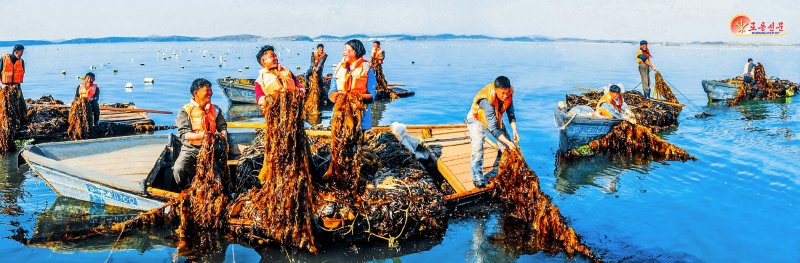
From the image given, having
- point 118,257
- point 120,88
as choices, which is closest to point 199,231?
point 118,257

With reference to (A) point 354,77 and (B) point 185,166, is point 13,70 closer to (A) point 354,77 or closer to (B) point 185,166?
(B) point 185,166

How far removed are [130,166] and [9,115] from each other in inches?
260

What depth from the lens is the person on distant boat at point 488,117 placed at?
29.5ft

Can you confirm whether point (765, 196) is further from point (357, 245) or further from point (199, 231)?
point (199, 231)

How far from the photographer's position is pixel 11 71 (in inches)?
571

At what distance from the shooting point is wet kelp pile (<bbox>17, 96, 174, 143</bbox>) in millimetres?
15680

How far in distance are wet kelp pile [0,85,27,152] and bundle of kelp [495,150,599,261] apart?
42.3 ft

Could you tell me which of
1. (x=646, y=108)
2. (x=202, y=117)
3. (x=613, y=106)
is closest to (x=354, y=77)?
(x=202, y=117)

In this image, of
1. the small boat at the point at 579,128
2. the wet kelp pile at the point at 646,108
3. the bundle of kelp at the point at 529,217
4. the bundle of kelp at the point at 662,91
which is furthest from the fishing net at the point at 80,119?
the bundle of kelp at the point at 662,91

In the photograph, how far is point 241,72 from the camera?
51812 mm

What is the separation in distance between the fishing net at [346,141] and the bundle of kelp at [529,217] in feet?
8.16

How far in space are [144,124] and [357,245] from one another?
12106 millimetres

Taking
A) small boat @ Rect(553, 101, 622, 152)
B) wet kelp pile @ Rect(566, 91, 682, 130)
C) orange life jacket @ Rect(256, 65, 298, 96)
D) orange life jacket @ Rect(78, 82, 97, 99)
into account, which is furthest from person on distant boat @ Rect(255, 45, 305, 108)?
wet kelp pile @ Rect(566, 91, 682, 130)

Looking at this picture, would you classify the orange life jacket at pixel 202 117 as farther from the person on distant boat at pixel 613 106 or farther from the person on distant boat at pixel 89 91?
the person on distant boat at pixel 613 106
